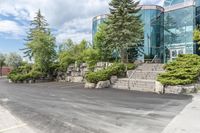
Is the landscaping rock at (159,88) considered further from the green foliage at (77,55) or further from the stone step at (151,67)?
the green foliage at (77,55)

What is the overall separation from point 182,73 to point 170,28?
1641cm

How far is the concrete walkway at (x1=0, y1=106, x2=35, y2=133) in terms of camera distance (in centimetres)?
686

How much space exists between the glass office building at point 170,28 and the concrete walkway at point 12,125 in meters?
25.1

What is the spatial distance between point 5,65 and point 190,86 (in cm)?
6390

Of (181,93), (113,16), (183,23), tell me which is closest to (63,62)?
(113,16)

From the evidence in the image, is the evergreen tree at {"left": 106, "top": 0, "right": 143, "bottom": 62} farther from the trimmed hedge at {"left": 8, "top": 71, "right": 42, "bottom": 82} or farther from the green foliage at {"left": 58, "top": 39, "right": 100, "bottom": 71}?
the trimmed hedge at {"left": 8, "top": 71, "right": 42, "bottom": 82}

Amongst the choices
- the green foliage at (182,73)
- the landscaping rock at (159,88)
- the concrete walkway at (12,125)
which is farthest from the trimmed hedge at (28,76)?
the concrete walkway at (12,125)

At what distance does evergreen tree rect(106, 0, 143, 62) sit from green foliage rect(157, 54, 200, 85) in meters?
8.08

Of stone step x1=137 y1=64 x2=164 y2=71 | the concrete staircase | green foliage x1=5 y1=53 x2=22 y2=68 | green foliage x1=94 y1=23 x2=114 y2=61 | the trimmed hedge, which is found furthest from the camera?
green foliage x1=5 y1=53 x2=22 y2=68

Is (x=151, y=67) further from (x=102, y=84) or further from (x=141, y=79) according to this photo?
(x=102, y=84)

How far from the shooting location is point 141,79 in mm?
21078

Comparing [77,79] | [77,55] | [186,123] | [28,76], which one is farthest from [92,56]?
[186,123]

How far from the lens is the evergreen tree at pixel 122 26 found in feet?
87.6

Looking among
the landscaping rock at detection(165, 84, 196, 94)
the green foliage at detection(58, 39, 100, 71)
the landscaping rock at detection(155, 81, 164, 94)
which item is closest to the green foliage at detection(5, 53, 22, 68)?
the green foliage at detection(58, 39, 100, 71)
